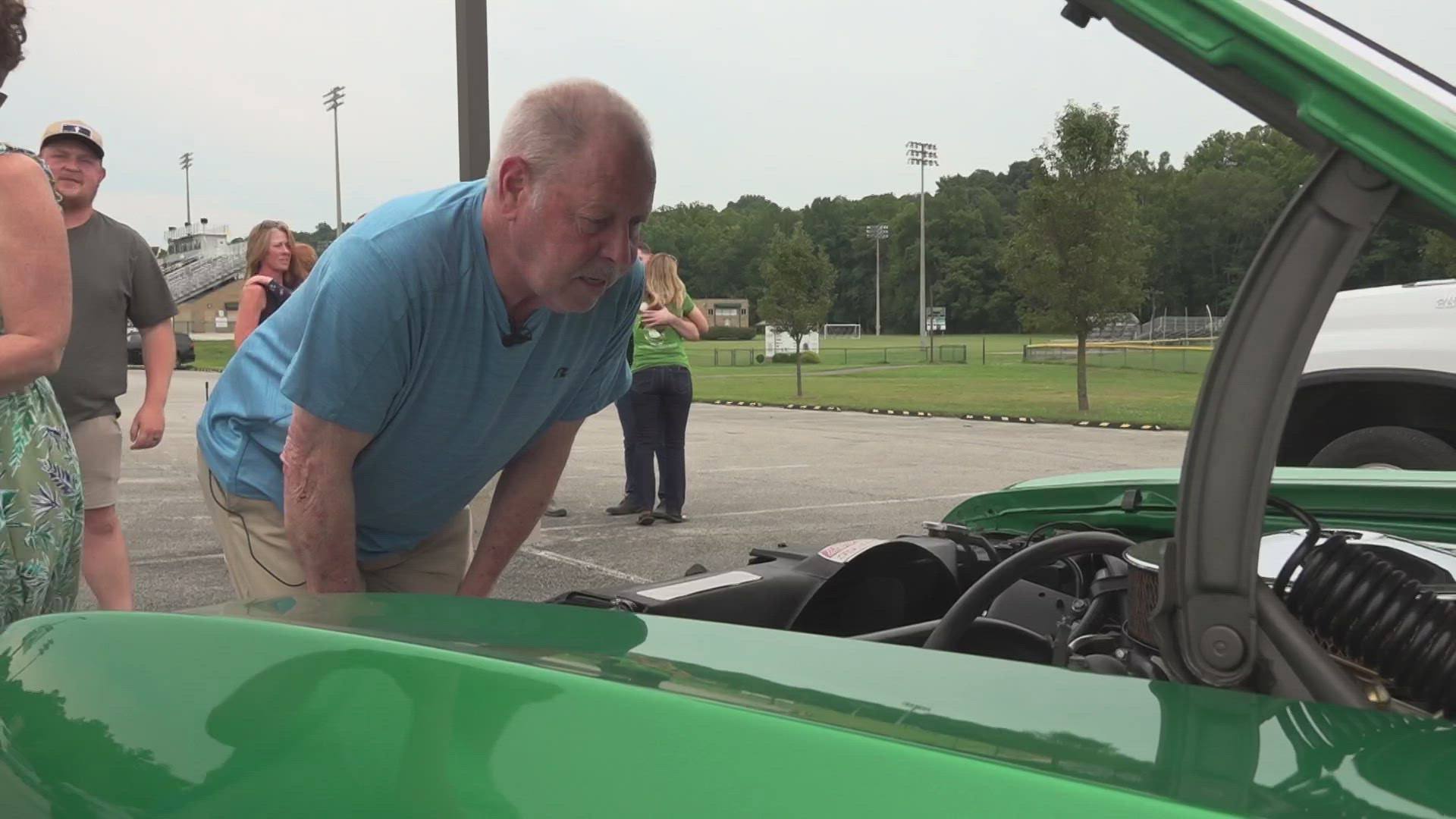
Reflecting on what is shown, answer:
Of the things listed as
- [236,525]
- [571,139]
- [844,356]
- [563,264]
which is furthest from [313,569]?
[844,356]

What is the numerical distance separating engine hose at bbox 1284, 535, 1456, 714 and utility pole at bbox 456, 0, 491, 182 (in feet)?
13.4

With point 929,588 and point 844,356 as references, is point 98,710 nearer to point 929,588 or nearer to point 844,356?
point 929,588

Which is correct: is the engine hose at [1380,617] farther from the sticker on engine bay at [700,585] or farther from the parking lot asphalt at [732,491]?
the parking lot asphalt at [732,491]

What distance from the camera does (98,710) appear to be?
1.22 m

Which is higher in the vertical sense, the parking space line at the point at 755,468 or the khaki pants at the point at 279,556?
the khaki pants at the point at 279,556

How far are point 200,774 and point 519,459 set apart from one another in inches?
56.4

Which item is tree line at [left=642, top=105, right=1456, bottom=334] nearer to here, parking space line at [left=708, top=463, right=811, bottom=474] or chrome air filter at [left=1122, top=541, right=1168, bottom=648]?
chrome air filter at [left=1122, top=541, right=1168, bottom=648]

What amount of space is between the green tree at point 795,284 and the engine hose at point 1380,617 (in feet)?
88.6

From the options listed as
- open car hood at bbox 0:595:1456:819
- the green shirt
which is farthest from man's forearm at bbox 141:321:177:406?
the green shirt

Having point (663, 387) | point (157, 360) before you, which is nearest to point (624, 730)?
point (157, 360)

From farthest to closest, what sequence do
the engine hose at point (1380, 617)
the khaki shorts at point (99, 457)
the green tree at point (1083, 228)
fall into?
the green tree at point (1083, 228) < the khaki shorts at point (99, 457) < the engine hose at point (1380, 617)

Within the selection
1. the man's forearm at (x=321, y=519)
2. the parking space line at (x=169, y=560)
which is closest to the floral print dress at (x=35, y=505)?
the man's forearm at (x=321, y=519)

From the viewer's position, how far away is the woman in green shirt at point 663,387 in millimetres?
7301

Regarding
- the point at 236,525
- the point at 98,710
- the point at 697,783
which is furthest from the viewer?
the point at 236,525
